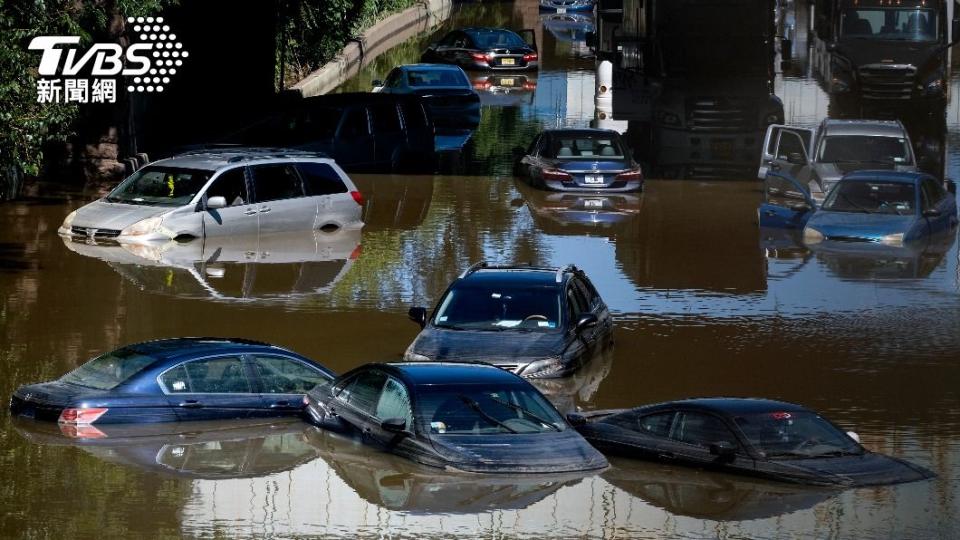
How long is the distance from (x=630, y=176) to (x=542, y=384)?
666 inches

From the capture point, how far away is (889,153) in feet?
119

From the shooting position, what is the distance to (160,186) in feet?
98.8

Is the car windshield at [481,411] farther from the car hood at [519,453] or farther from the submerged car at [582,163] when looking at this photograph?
the submerged car at [582,163]

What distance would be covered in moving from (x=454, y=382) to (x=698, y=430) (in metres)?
2.23

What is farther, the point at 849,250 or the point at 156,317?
the point at 849,250

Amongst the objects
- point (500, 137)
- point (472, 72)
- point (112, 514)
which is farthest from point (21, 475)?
point (472, 72)

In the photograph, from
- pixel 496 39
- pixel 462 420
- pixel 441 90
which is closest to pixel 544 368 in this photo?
pixel 462 420

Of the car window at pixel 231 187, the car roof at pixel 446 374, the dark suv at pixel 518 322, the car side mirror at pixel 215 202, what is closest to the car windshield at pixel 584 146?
the car window at pixel 231 187

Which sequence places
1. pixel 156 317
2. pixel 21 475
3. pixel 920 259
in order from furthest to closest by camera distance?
pixel 920 259 < pixel 156 317 < pixel 21 475

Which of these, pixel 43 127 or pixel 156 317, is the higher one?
pixel 43 127

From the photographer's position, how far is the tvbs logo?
31.4 meters

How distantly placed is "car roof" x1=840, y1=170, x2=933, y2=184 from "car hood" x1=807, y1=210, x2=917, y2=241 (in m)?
0.67

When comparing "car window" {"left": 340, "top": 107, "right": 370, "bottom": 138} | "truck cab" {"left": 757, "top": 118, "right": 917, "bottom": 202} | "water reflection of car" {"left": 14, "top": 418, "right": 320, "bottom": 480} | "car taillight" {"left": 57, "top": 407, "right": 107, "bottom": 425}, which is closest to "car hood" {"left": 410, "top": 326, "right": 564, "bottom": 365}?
"water reflection of car" {"left": 14, "top": 418, "right": 320, "bottom": 480}

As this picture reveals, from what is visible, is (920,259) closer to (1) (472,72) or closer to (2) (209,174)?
(2) (209,174)
